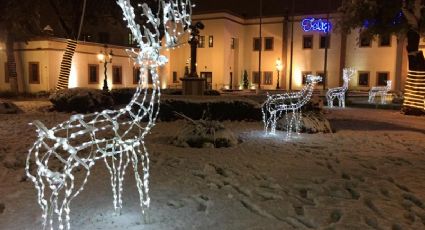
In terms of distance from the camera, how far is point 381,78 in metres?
31.9

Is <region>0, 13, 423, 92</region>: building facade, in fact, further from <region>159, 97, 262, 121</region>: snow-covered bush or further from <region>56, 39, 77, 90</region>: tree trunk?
<region>159, 97, 262, 121</region>: snow-covered bush

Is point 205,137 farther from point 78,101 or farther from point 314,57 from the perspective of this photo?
point 314,57

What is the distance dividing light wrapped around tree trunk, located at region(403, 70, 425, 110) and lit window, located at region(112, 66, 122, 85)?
22.0m

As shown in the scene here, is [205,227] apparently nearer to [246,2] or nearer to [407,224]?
[407,224]

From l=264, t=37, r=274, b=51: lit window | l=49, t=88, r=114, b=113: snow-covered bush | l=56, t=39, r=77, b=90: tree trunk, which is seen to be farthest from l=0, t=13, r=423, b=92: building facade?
l=49, t=88, r=114, b=113: snow-covered bush

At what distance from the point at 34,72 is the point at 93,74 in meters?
4.15

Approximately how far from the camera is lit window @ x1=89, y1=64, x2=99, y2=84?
29766mm

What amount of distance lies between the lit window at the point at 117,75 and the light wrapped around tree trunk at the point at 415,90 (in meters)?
22.0

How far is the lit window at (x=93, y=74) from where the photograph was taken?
29766 millimetres

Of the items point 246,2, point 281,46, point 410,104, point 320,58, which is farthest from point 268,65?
point 410,104

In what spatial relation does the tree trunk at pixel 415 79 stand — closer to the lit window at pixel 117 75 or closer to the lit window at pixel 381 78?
the lit window at pixel 381 78

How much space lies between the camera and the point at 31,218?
177 inches

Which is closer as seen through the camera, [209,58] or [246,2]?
[209,58]

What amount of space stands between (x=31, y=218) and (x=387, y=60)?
31931 mm
